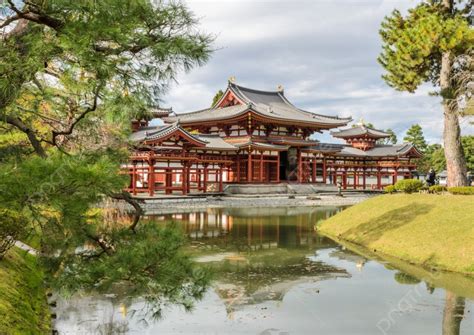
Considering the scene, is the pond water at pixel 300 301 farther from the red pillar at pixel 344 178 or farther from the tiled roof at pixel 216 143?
the red pillar at pixel 344 178

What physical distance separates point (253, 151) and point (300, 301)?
32.1m

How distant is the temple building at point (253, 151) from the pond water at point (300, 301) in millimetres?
18425

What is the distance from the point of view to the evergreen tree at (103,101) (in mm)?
3971

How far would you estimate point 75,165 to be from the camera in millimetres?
3980

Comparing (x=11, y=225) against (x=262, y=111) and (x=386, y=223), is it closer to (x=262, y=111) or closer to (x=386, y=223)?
(x=386, y=223)

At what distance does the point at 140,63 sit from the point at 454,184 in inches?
801

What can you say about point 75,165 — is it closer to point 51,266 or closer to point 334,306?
point 51,266

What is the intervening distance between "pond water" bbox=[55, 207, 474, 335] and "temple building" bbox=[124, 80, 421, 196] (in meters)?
18.4

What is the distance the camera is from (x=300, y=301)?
963 cm

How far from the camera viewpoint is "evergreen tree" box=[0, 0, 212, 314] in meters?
3.97

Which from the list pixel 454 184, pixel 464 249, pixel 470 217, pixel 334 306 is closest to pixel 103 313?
pixel 334 306

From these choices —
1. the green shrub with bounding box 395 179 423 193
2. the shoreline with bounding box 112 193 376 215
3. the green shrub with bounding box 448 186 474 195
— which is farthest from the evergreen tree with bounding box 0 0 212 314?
the shoreline with bounding box 112 193 376 215

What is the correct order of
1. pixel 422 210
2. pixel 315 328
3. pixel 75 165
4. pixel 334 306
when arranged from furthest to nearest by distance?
1. pixel 422 210
2. pixel 334 306
3. pixel 315 328
4. pixel 75 165

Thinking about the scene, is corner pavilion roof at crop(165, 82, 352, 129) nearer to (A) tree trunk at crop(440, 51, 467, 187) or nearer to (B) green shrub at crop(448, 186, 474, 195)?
(A) tree trunk at crop(440, 51, 467, 187)
